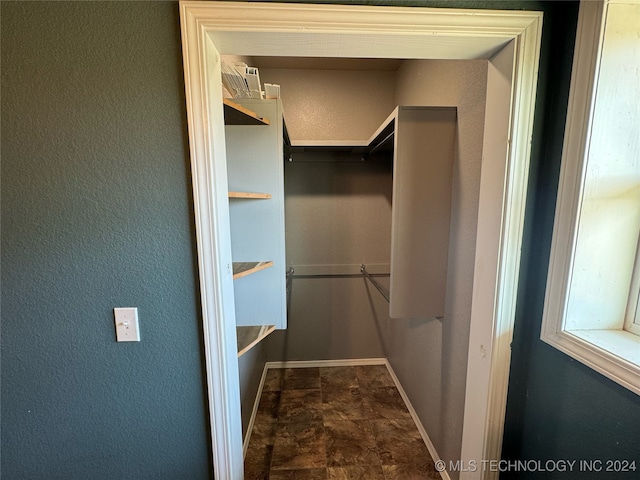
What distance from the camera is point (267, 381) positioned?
7.60ft

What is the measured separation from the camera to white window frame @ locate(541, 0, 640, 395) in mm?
633

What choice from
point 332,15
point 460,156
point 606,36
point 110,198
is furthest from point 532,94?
point 110,198

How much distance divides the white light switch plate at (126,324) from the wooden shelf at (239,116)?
2.62ft

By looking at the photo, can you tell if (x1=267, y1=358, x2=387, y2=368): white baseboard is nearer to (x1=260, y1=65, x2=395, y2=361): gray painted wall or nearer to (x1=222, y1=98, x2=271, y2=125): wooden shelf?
(x1=260, y1=65, x2=395, y2=361): gray painted wall

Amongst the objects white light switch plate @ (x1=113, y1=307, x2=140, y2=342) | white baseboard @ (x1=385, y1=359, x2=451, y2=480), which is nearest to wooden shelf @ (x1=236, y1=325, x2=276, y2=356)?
white light switch plate @ (x1=113, y1=307, x2=140, y2=342)

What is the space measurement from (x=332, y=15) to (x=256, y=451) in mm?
2241

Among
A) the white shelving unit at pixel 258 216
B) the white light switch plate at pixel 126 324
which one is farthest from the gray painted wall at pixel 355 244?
the white light switch plate at pixel 126 324

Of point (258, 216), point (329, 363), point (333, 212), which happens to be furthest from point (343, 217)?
point (329, 363)

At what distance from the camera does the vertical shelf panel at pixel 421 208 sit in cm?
127

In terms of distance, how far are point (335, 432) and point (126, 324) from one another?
5.26 ft

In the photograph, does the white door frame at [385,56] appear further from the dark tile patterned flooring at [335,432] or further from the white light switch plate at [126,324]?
the dark tile patterned flooring at [335,432]

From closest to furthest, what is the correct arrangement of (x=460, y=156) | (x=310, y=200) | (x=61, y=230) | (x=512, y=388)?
(x=61, y=230) → (x=512, y=388) → (x=460, y=156) → (x=310, y=200)

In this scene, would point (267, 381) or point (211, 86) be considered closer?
point (211, 86)

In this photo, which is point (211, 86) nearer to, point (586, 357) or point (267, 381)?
point (586, 357)
